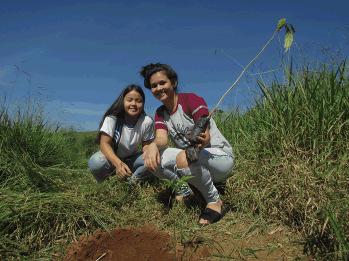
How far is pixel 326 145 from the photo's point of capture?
9.53ft

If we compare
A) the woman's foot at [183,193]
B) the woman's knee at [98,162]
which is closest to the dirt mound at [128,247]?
the woman's foot at [183,193]

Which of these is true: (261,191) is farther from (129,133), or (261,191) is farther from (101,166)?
(101,166)

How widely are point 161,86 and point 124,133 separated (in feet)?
2.55

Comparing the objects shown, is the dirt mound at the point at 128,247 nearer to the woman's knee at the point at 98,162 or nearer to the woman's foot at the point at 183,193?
the woman's foot at the point at 183,193

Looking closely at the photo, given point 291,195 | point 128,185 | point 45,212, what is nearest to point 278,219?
point 291,195

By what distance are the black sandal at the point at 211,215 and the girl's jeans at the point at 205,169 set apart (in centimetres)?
12

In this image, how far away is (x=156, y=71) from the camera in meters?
3.33

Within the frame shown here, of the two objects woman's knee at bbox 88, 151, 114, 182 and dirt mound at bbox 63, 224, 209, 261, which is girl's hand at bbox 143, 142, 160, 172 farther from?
woman's knee at bbox 88, 151, 114, 182

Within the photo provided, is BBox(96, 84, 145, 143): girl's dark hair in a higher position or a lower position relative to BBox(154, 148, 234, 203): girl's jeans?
higher

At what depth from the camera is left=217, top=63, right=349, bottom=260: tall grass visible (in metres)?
2.33

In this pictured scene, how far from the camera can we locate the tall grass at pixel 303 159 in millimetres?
2332

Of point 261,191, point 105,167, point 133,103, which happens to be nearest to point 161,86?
point 133,103

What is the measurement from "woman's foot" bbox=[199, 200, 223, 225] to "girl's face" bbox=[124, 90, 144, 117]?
3.85 feet

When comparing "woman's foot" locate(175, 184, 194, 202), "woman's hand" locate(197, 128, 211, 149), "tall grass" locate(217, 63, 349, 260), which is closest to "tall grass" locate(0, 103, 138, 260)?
"woman's foot" locate(175, 184, 194, 202)
